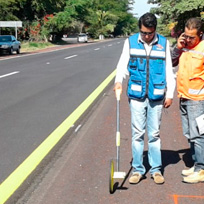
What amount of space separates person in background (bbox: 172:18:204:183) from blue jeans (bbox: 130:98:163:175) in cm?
32

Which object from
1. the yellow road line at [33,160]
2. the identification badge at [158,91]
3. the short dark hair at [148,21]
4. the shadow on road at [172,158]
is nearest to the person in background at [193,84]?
the identification badge at [158,91]

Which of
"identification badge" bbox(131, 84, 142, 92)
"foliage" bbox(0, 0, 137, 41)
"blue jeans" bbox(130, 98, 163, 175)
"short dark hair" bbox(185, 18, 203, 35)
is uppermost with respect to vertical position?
"foliage" bbox(0, 0, 137, 41)

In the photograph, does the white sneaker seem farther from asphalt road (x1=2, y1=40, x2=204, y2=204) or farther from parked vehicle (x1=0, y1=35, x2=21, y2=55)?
parked vehicle (x1=0, y1=35, x2=21, y2=55)

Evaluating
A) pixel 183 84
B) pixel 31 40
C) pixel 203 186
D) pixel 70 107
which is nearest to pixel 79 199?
pixel 203 186

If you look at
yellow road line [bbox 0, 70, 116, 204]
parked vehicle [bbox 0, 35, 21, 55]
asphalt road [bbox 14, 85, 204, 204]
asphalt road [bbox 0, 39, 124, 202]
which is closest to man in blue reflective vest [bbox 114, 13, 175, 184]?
asphalt road [bbox 14, 85, 204, 204]

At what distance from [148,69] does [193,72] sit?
48 cm

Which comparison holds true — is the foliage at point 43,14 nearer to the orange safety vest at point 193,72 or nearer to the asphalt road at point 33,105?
the asphalt road at point 33,105

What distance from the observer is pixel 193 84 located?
416cm

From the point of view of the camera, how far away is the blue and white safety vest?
4.05 metres

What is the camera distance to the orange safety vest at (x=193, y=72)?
13.5 ft

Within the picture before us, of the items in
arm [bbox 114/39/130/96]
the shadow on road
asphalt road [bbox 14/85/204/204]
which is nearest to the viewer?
asphalt road [bbox 14/85/204/204]

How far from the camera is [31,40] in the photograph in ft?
174

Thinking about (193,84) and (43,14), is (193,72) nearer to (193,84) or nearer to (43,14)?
(193,84)

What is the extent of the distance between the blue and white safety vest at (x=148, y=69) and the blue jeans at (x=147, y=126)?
0.11 m
